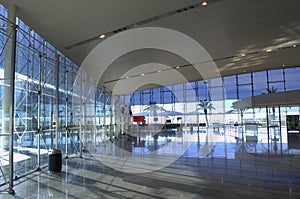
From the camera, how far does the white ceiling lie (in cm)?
616

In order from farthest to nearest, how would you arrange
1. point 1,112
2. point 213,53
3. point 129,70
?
point 129,70, point 213,53, point 1,112

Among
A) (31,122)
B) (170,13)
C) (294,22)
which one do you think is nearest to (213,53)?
(294,22)

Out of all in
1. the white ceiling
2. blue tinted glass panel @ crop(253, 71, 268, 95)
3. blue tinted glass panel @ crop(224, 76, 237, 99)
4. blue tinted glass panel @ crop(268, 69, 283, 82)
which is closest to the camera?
the white ceiling

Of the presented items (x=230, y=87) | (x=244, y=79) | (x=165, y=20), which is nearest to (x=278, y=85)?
(x=244, y=79)

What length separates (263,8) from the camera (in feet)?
24.7

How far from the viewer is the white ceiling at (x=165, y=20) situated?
6.16m

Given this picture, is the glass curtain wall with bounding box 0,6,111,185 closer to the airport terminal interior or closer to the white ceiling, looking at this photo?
the airport terminal interior

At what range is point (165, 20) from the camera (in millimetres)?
7609

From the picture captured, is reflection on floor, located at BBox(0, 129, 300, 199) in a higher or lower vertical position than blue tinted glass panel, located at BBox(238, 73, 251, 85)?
lower

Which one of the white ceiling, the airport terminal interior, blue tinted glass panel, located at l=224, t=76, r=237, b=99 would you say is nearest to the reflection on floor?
the airport terminal interior

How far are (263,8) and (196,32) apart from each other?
A: 2414mm

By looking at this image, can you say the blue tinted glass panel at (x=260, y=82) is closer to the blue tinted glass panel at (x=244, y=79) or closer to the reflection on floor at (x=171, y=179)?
the blue tinted glass panel at (x=244, y=79)

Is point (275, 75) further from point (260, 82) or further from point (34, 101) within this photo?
point (34, 101)

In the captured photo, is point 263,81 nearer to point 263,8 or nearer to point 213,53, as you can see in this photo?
point 213,53
